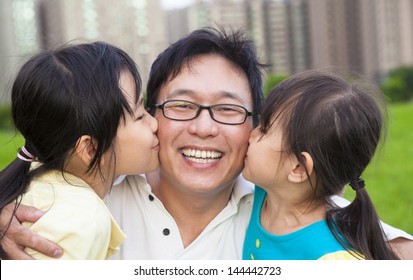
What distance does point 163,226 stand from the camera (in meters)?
2.16

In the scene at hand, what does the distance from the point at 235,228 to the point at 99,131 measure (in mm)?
733

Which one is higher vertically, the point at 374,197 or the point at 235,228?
the point at 235,228

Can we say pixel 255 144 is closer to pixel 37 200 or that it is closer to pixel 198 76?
pixel 198 76

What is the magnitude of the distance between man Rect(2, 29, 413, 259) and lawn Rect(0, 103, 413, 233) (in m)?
0.88

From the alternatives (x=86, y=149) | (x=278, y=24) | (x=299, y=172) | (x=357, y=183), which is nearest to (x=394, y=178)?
(x=357, y=183)

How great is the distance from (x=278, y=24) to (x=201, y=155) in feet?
188

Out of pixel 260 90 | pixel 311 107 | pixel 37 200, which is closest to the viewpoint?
pixel 37 200

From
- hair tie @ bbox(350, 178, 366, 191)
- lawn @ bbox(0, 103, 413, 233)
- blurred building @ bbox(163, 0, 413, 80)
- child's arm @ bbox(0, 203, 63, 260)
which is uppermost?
child's arm @ bbox(0, 203, 63, 260)

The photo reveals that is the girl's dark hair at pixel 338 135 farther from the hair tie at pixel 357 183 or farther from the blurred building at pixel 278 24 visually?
the blurred building at pixel 278 24

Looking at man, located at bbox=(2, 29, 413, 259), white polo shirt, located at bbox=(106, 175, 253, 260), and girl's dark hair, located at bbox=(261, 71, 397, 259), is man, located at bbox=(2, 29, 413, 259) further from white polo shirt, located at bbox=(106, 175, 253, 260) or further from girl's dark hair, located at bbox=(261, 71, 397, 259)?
girl's dark hair, located at bbox=(261, 71, 397, 259)

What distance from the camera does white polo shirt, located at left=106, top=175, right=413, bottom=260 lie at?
6.99 feet

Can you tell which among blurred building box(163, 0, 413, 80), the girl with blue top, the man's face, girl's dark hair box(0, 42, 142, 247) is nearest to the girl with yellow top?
girl's dark hair box(0, 42, 142, 247)

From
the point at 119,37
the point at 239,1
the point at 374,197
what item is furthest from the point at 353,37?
the point at 374,197

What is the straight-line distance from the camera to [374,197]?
15.4 feet
